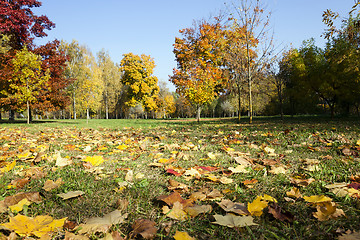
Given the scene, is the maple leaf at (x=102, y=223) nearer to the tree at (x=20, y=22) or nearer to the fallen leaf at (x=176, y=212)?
the fallen leaf at (x=176, y=212)

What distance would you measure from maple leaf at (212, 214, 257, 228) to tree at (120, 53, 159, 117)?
31.4 m

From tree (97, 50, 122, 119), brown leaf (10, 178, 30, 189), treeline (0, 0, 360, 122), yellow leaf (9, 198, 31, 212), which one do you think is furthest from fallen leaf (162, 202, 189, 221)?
tree (97, 50, 122, 119)

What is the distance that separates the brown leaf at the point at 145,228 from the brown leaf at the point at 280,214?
0.65 metres

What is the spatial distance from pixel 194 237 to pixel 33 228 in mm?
802

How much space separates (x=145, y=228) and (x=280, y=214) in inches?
29.1

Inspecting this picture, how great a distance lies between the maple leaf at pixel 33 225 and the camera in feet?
3.10

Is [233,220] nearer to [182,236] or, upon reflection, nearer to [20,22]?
[182,236]

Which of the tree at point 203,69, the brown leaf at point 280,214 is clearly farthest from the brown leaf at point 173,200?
the tree at point 203,69

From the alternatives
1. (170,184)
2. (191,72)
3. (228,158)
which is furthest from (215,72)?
(170,184)

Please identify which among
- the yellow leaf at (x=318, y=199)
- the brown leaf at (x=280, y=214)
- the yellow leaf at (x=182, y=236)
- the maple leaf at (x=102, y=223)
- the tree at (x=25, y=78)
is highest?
the tree at (x=25, y=78)

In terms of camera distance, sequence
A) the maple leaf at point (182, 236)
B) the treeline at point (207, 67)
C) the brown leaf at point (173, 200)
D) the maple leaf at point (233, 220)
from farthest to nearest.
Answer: the treeline at point (207, 67)
the brown leaf at point (173, 200)
the maple leaf at point (233, 220)
the maple leaf at point (182, 236)

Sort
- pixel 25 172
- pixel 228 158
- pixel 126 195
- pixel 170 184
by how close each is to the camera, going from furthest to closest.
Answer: pixel 228 158
pixel 25 172
pixel 170 184
pixel 126 195

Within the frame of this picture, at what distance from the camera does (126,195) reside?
4.68ft

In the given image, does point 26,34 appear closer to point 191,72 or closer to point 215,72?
point 191,72
